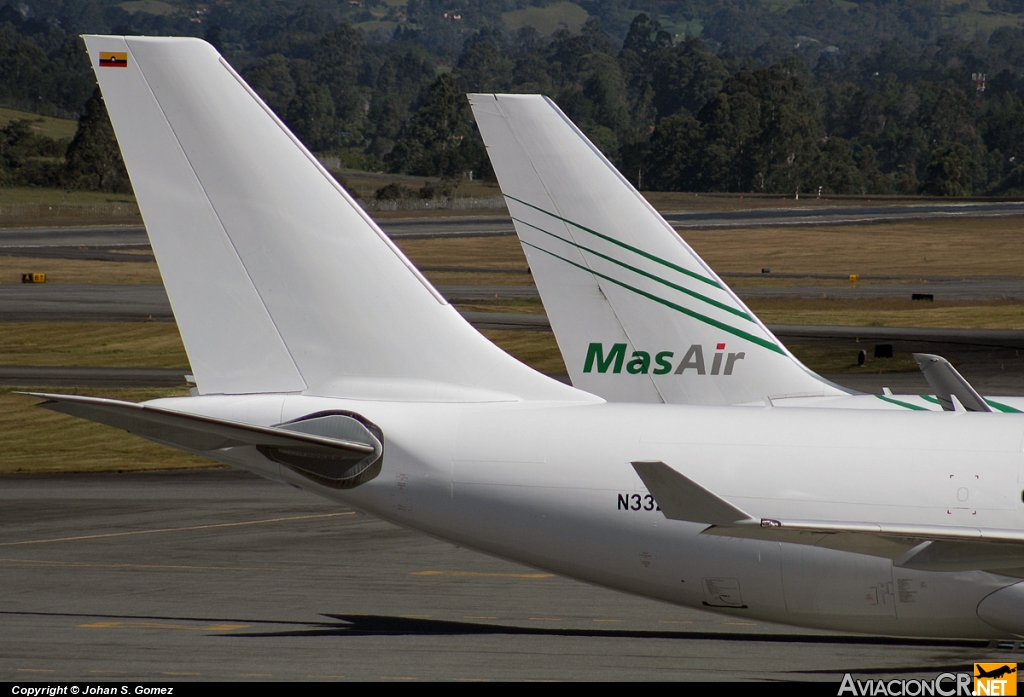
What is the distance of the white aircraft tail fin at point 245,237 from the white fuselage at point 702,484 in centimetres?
74

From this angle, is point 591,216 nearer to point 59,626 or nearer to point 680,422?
point 680,422

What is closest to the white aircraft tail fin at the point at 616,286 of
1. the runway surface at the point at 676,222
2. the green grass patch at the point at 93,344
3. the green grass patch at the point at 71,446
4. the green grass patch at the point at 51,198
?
the green grass patch at the point at 71,446

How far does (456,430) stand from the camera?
1742 centimetres

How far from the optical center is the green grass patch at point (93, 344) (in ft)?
210

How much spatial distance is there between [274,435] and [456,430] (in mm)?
2528

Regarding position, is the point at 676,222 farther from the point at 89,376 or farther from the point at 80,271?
the point at 89,376

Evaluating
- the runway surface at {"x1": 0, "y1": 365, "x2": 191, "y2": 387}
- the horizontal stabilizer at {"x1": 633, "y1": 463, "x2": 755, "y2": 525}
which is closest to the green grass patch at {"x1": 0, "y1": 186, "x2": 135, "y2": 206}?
the runway surface at {"x1": 0, "y1": 365, "x2": 191, "y2": 387}

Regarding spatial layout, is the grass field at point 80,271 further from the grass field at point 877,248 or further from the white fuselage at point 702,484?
the white fuselage at point 702,484

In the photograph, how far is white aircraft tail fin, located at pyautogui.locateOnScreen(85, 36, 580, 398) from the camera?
1738cm

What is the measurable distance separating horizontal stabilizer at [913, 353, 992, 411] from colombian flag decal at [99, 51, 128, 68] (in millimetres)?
11680

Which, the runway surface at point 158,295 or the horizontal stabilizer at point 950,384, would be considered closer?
the horizontal stabilizer at point 950,384

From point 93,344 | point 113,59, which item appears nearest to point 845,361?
point 93,344

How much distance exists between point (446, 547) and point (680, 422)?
34.0 ft

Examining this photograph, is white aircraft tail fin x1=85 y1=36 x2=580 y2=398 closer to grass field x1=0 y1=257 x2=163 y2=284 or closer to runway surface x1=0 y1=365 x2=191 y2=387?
runway surface x1=0 y1=365 x2=191 y2=387
